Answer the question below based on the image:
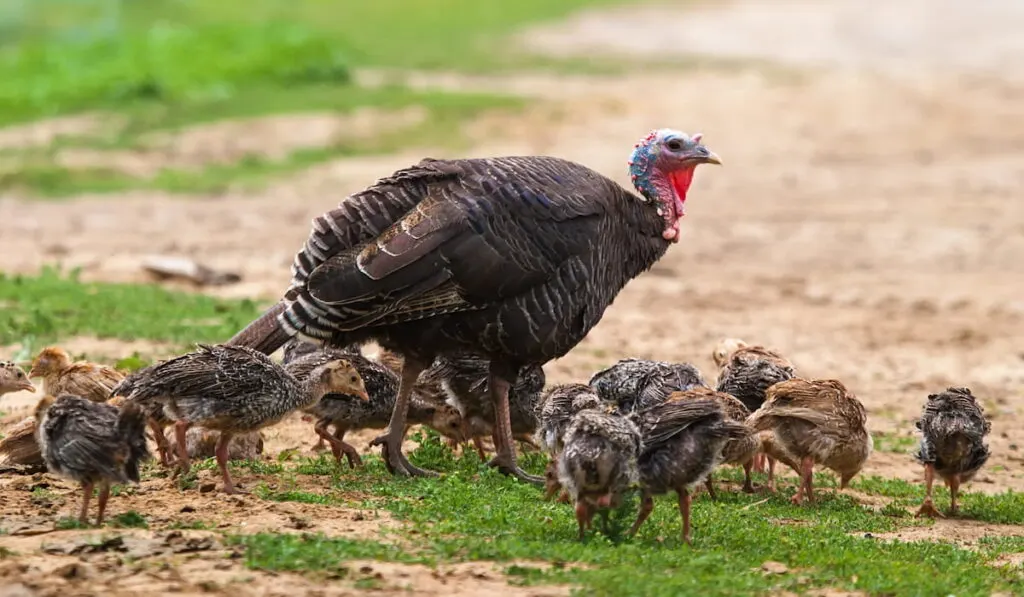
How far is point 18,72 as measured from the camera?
30.9m

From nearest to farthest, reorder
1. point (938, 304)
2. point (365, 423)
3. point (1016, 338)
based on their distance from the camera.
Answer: point (365, 423) → point (1016, 338) → point (938, 304)

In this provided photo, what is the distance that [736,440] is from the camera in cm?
862

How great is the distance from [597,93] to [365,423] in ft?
69.7

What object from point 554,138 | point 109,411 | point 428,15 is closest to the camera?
point 109,411

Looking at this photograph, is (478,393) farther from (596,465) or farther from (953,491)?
(953,491)

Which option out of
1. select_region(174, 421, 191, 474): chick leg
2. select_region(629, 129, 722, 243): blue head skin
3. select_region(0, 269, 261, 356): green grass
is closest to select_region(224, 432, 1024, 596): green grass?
select_region(174, 421, 191, 474): chick leg

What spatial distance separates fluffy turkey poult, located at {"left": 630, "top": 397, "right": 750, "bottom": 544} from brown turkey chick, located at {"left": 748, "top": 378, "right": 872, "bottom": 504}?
127cm

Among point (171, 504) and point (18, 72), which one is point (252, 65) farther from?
point (171, 504)

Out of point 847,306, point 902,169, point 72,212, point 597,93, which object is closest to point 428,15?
point 597,93

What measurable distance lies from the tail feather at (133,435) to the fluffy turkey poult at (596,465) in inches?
79.4

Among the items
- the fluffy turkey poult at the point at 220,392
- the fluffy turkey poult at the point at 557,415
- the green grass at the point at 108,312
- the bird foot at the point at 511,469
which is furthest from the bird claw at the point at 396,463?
the green grass at the point at 108,312

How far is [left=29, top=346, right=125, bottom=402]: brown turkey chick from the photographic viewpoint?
9859mm

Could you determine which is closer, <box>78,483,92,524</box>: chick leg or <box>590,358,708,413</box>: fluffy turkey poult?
<box>78,483,92,524</box>: chick leg

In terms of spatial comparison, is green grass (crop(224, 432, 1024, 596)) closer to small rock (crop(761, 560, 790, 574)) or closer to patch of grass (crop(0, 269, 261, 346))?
small rock (crop(761, 560, 790, 574))
